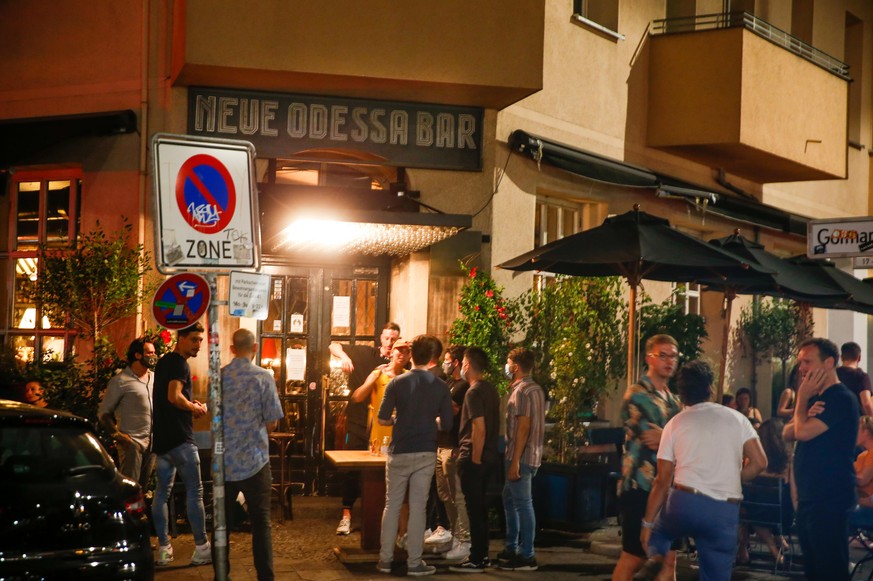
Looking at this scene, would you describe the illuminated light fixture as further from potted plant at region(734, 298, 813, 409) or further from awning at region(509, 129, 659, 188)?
potted plant at region(734, 298, 813, 409)

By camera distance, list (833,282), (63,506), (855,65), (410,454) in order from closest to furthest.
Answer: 1. (63,506)
2. (410,454)
3. (833,282)
4. (855,65)

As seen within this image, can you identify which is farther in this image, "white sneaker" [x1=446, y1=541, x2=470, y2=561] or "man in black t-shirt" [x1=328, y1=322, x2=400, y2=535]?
"man in black t-shirt" [x1=328, y1=322, x2=400, y2=535]

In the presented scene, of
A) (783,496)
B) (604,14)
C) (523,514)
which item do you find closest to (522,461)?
(523,514)

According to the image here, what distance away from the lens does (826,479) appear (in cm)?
818

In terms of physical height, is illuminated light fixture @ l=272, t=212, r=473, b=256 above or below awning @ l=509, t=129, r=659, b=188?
below

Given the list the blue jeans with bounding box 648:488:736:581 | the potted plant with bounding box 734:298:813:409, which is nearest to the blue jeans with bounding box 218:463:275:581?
the blue jeans with bounding box 648:488:736:581

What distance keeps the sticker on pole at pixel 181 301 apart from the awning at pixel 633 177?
6.37m

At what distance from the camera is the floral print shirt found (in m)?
8.05

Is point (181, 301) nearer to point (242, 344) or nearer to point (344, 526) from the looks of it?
point (242, 344)

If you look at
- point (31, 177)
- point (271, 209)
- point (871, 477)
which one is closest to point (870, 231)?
point (871, 477)

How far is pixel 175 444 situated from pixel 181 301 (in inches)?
109

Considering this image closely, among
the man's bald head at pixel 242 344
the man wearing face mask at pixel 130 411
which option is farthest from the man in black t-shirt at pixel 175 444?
the man's bald head at pixel 242 344

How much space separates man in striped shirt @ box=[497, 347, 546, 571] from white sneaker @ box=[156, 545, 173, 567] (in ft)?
9.68

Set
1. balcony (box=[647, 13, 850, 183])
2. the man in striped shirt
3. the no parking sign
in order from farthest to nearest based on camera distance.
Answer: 1. balcony (box=[647, 13, 850, 183])
2. the man in striped shirt
3. the no parking sign
